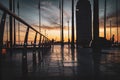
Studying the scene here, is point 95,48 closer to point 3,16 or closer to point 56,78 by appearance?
point 56,78

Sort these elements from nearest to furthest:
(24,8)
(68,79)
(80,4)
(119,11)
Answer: (68,79) < (24,8) < (119,11) < (80,4)

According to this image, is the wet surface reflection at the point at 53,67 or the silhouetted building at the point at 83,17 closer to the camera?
the wet surface reflection at the point at 53,67

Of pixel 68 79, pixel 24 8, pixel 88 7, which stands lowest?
pixel 68 79

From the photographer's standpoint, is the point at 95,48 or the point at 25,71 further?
the point at 95,48

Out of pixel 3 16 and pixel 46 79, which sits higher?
pixel 3 16

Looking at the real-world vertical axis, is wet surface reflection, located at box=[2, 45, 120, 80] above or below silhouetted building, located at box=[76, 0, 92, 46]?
below

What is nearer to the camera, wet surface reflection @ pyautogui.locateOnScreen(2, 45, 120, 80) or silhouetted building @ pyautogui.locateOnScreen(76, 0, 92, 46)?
wet surface reflection @ pyautogui.locateOnScreen(2, 45, 120, 80)

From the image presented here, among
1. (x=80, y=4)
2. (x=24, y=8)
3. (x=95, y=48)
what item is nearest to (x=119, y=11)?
(x=24, y=8)

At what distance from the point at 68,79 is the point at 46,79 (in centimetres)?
46

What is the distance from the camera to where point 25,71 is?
18.6 ft

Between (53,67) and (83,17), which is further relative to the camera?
(83,17)

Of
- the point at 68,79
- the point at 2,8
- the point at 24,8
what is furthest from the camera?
the point at 24,8

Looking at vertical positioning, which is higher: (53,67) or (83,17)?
(83,17)

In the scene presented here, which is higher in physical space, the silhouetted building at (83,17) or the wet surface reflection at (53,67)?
the silhouetted building at (83,17)
